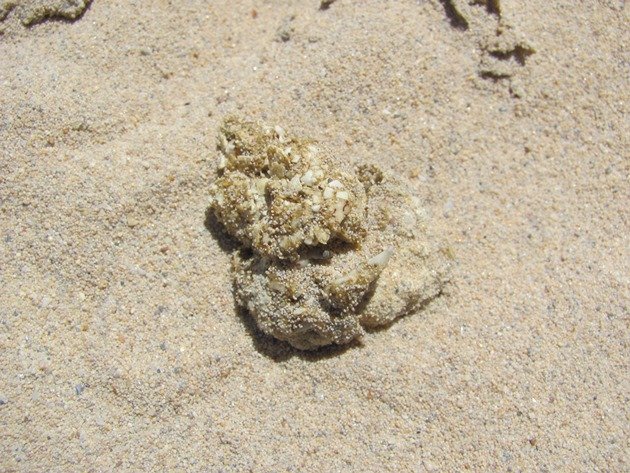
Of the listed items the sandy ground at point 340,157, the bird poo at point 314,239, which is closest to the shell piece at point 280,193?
the bird poo at point 314,239

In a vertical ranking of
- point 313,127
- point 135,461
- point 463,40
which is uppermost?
point 463,40

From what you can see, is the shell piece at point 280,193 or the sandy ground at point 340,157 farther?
the sandy ground at point 340,157

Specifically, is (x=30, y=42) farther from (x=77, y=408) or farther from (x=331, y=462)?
(x=331, y=462)

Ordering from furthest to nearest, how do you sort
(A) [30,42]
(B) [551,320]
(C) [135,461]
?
(A) [30,42]
(B) [551,320]
(C) [135,461]

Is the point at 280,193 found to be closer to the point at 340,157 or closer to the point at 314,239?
the point at 314,239

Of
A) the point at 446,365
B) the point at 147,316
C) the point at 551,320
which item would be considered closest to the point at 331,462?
the point at 446,365

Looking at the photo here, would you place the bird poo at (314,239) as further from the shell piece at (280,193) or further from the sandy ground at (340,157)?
the sandy ground at (340,157)
